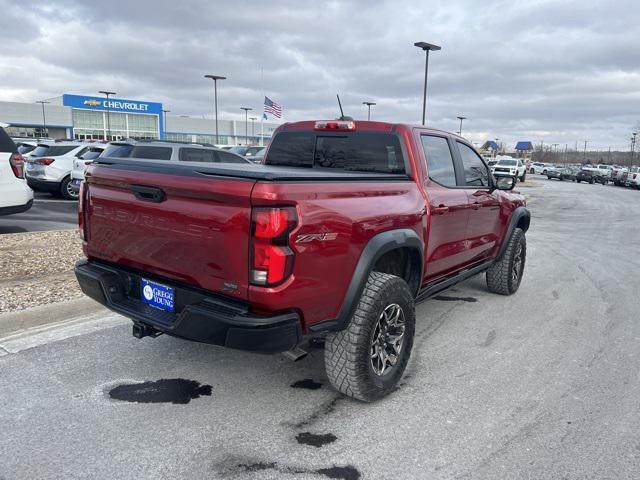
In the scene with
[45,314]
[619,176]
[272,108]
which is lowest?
[45,314]

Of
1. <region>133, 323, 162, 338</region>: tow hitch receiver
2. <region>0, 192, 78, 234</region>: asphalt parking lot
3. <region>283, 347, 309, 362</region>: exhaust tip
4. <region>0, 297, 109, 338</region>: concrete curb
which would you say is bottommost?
<region>0, 297, 109, 338</region>: concrete curb

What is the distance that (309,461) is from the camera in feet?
9.00

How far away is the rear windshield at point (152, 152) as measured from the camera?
1030cm

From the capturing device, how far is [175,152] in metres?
10.3

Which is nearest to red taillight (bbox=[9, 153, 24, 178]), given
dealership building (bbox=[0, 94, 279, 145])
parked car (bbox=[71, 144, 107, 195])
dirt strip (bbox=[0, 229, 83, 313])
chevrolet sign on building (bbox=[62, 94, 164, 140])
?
dirt strip (bbox=[0, 229, 83, 313])

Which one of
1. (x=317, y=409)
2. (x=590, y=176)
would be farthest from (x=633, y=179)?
(x=317, y=409)

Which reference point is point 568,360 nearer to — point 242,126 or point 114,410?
point 114,410

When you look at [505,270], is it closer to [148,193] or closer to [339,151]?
[339,151]

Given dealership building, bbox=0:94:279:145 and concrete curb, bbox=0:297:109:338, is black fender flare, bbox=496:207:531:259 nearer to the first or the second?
concrete curb, bbox=0:297:109:338

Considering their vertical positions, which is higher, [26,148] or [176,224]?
[26,148]

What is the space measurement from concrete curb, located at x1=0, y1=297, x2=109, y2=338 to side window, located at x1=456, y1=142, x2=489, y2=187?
12.4 feet

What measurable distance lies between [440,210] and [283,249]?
6.25ft

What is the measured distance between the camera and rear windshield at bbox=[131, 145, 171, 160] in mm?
10297

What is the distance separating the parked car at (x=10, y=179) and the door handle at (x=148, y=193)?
237 inches
